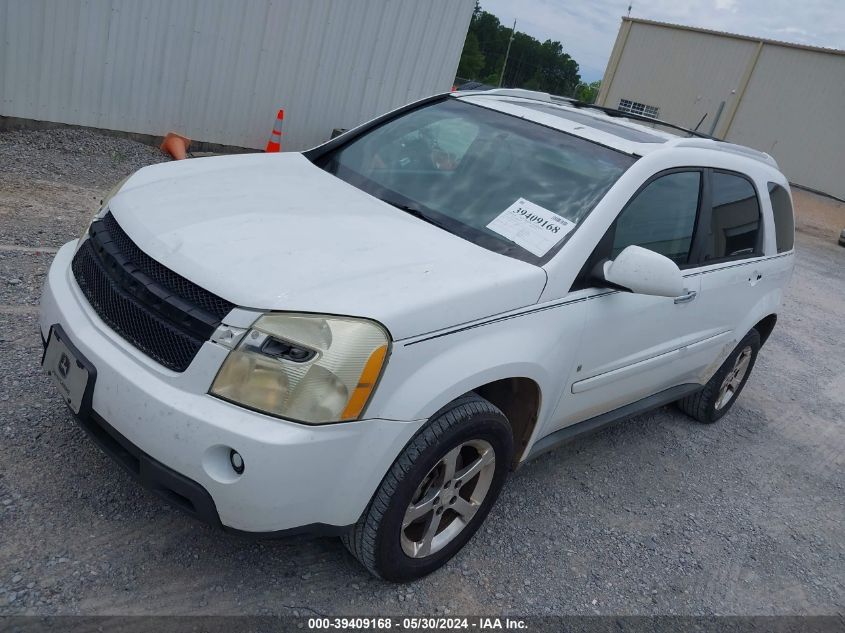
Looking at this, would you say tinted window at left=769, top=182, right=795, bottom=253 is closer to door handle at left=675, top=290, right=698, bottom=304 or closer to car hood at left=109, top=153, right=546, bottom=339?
door handle at left=675, top=290, right=698, bottom=304

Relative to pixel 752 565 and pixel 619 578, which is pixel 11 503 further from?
pixel 752 565

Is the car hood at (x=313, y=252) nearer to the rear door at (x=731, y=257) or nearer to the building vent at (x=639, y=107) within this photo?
the rear door at (x=731, y=257)

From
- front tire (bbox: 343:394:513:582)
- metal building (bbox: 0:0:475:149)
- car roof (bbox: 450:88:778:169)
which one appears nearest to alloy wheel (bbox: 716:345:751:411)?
car roof (bbox: 450:88:778:169)

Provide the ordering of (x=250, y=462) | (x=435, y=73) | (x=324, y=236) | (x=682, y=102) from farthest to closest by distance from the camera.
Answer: (x=682, y=102), (x=435, y=73), (x=324, y=236), (x=250, y=462)

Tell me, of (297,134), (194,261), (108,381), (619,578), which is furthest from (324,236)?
(297,134)

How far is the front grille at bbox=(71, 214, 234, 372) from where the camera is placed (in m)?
2.33

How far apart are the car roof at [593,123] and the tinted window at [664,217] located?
176 mm

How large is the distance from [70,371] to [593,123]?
8.95ft

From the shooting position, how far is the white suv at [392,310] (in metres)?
2.27

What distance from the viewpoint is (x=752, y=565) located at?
359 cm

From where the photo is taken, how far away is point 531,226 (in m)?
3.06

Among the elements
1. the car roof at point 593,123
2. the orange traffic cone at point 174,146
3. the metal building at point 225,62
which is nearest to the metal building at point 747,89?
the metal building at point 225,62

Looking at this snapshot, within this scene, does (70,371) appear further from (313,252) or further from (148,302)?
(313,252)

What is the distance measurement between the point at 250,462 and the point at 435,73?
9.22 metres
